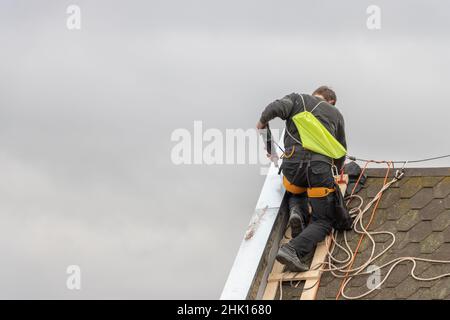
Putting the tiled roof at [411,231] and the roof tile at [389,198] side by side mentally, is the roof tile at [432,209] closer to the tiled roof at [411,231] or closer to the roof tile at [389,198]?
the tiled roof at [411,231]

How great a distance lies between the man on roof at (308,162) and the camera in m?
10.2

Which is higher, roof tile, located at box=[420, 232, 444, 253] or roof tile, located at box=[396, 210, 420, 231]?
roof tile, located at box=[396, 210, 420, 231]

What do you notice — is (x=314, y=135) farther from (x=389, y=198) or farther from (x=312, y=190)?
(x=389, y=198)

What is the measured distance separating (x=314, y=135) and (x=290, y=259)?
1.22m

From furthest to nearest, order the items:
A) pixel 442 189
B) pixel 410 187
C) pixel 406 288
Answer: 1. pixel 410 187
2. pixel 442 189
3. pixel 406 288

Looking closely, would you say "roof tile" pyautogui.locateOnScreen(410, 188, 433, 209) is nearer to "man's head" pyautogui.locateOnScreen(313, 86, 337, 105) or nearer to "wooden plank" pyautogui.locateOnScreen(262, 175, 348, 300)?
"wooden plank" pyautogui.locateOnScreen(262, 175, 348, 300)

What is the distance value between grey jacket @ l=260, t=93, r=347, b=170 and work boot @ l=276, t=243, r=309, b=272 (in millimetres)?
1001

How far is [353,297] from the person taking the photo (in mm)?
9344

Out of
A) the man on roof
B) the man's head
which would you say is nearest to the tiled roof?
the man on roof

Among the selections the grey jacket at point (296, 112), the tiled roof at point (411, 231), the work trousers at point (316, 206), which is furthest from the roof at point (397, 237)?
the grey jacket at point (296, 112)

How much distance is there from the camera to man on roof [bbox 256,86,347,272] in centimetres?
1016

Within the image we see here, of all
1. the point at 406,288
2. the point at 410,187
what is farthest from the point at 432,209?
the point at 406,288

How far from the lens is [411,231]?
9.82m
